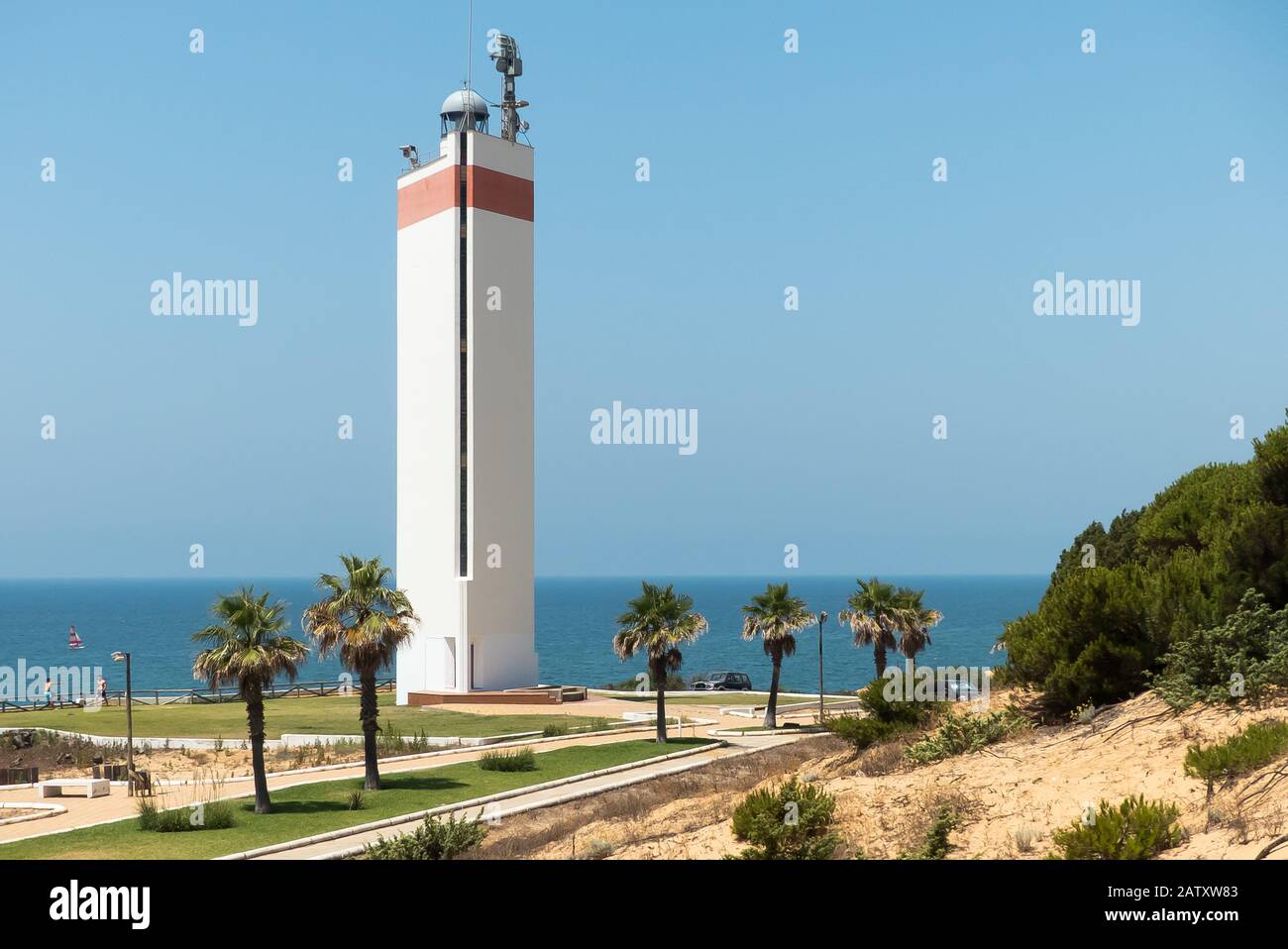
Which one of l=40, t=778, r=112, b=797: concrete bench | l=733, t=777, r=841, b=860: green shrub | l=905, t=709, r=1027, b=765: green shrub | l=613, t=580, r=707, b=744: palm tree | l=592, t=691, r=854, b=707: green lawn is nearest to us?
l=733, t=777, r=841, b=860: green shrub

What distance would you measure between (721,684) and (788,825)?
192 feet

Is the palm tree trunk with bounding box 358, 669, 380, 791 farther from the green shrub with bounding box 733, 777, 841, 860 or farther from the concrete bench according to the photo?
the green shrub with bounding box 733, 777, 841, 860

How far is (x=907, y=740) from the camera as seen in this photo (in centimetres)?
2138

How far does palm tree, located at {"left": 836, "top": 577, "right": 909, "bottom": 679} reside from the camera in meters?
42.7

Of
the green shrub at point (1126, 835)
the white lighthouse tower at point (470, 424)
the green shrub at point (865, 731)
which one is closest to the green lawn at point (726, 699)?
the white lighthouse tower at point (470, 424)

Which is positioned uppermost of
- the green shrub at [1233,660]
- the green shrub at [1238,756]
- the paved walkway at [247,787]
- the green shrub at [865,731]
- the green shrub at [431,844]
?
the green shrub at [1233,660]

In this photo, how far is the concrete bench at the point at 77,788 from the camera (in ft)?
97.4

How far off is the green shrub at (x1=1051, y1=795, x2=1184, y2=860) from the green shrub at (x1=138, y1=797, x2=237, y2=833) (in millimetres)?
19844

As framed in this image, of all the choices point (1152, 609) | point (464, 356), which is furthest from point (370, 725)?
point (464, 356)

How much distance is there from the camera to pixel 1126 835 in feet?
39.2

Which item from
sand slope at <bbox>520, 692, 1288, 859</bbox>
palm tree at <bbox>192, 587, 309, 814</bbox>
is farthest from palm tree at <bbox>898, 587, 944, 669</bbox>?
palm tree at <bbox>192, 587, 309, 814</bbox>

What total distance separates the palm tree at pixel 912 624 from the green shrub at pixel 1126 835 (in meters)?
30.9

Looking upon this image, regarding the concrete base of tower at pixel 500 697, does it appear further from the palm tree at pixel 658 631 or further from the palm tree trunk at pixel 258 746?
the palm tree trunk at pixel 258 746
